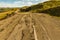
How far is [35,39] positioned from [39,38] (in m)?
0.73

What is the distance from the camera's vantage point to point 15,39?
1464 cm

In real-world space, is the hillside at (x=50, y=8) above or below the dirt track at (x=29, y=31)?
below

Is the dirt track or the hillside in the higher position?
the dirt track

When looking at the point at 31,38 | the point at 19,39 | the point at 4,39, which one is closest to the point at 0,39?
the point at 4,39

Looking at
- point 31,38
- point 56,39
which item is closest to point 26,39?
point 31,38

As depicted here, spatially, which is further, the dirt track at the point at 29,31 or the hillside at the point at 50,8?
the hillside at the point at 50,8

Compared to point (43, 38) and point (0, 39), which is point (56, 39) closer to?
point (43, 38)

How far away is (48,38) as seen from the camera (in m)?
15.4

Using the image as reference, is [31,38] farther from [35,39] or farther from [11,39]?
[11,39]

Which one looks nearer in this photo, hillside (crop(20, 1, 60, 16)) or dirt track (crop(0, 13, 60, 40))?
dirt track (crop(0, 13, 60, 40))

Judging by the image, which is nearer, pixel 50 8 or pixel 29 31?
pixel 29 31

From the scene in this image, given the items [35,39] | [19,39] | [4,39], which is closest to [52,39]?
[35,39]

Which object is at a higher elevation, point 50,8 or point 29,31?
point 29,31

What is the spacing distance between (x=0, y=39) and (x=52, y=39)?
13.8 ft
